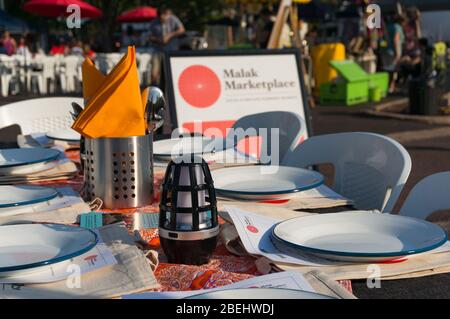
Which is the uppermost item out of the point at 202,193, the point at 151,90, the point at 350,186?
the point at 151,90

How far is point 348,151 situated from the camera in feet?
9.30

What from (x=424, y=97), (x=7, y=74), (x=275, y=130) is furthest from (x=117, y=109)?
(x=7, y=74)

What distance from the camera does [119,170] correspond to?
6.03 ft

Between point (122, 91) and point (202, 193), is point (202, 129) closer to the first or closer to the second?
point (122, 91)

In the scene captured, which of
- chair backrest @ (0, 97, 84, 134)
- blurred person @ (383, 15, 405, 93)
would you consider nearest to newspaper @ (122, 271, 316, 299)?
chair backrest @ (0, 97, 84, 134)

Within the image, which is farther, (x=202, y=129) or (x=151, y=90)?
(x=202, y=129)

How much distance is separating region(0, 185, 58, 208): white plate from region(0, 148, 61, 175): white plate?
1.06ft

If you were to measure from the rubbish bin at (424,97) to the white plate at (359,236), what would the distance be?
9097 millimetres

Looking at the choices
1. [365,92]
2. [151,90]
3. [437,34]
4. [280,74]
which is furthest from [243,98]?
[437,34]

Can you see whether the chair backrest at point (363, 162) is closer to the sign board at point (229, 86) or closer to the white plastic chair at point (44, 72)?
the sign board at point (229, 86)

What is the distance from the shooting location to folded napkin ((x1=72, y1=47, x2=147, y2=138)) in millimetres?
1820

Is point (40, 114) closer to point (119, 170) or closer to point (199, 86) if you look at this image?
point (199, 86)

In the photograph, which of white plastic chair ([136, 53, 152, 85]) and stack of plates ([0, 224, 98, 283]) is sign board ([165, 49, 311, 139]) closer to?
stack of plates ([0, 224, 98, 283])

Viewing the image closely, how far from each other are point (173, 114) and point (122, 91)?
113 inches
